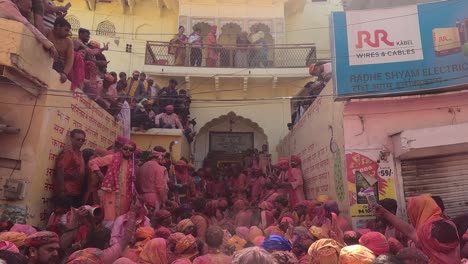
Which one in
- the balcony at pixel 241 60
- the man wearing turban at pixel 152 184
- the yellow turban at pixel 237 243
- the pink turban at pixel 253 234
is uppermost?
the balcony at pixel 241 60

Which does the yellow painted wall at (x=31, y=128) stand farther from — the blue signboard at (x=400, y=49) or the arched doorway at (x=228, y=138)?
the arched doorway at (x=228, y=138)

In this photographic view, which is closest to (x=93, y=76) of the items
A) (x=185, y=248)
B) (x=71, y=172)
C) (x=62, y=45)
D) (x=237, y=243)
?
(x=62, y=45)

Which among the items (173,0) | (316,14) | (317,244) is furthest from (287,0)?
(317,244)

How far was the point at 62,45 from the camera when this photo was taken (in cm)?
648

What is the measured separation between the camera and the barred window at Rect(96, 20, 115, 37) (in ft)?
48.4

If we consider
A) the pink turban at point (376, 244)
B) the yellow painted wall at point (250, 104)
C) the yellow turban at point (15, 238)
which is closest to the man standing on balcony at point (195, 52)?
the yellow painted wall at point (250, 104)

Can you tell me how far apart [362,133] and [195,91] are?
333 inches

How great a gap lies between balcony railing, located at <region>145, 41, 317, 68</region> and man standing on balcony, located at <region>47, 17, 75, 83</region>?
6947mm

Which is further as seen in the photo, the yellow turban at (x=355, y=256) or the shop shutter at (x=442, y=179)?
the shop shutter at (x=442, y=179)

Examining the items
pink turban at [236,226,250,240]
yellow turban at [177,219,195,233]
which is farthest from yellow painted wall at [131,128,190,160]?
yellow turban at [177,219,195,233]

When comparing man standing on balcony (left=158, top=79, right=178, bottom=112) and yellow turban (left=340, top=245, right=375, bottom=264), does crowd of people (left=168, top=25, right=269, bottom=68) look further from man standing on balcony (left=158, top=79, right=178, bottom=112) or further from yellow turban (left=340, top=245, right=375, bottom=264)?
yellow turban (left=340, top=245, right=375, bottom=264)

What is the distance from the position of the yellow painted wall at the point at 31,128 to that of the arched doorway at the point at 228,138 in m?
7.86

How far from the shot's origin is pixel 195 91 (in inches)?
545

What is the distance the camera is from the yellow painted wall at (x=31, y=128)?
17.2ft
